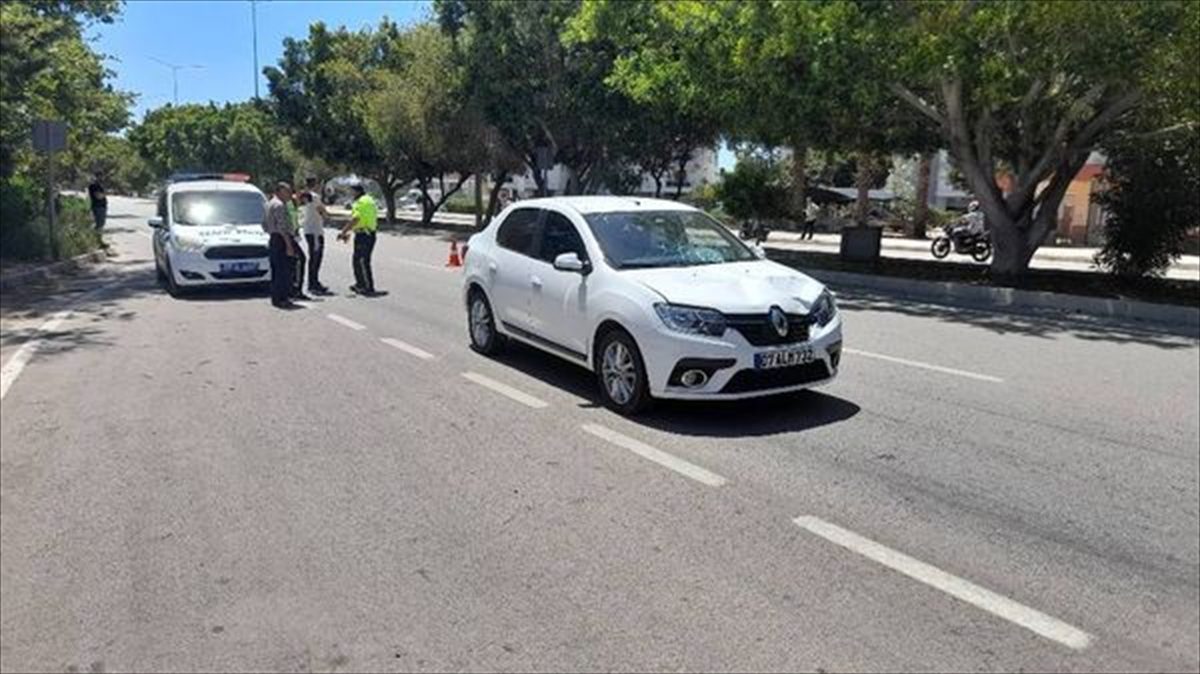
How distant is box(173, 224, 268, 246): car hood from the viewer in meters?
14.1

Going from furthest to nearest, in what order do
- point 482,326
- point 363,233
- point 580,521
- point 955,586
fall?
point 363,233 < point 482,326 < point 580,521 < point 955,586

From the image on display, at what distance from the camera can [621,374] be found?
22.9ft

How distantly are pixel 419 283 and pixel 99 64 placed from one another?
18.3m

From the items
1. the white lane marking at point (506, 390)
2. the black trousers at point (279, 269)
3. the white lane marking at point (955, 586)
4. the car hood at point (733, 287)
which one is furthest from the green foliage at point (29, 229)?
the white lane marking at point (955, 586)

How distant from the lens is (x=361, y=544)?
4609mm

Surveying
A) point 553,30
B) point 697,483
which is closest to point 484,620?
point 697,483

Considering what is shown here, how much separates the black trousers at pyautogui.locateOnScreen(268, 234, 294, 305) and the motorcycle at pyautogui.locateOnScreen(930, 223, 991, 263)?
1717cm

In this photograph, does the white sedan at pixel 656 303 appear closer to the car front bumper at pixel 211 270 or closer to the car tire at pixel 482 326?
the car tire at pixel 482 326

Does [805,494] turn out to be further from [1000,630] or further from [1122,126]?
[1122,126]

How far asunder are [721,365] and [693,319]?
38 centimetres

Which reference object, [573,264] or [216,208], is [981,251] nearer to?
[216,208]

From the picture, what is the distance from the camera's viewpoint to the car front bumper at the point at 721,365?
6406 millimetres

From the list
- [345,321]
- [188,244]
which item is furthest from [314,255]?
[345,321]

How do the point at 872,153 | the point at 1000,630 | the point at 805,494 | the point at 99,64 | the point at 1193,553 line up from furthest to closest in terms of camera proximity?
the point at 99,64, the point at 872,153, the point at 805,494, the point at 1193,553, the point at 1000,630
